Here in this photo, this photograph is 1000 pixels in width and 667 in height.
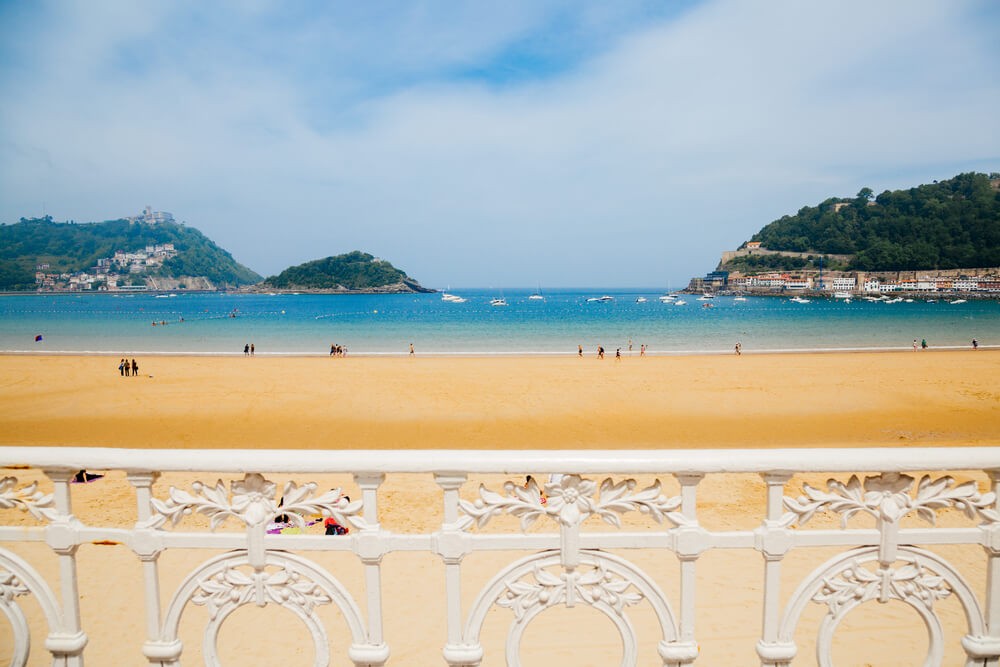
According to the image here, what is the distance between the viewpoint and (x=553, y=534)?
1.72 meters

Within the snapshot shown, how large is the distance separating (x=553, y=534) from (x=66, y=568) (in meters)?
1.71

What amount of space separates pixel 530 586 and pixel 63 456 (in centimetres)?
164

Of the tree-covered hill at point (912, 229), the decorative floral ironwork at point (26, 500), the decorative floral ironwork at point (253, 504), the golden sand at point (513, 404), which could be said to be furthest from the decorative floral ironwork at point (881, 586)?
the tree-covered hill at point (912, 229)

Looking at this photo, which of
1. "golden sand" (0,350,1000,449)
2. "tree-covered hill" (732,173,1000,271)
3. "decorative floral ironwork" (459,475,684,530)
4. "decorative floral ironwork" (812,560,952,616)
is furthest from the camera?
"tree-covered hill" (732,173,1000,271)

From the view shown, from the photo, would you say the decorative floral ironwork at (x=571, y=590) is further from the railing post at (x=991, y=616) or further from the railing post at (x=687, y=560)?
the railing post at (x=991, y=616)

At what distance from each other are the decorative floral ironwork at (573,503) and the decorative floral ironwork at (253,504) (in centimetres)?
41

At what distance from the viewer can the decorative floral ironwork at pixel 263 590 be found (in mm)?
1780

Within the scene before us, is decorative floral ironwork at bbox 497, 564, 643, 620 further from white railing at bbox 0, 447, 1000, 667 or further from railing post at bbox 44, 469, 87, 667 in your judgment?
railing post at bbox 44, 469, 87, 667

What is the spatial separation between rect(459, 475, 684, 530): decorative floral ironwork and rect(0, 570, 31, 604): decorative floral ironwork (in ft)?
5.51

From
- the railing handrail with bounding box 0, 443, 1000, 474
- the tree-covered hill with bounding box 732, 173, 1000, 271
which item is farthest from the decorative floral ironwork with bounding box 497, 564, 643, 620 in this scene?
the tree-covered hill with bounding box 732, 173, 1000, 271

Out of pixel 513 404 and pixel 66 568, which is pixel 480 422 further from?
pixel 66 568

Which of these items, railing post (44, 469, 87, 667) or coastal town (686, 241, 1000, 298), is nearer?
railing post (44, 469, 87, 667)

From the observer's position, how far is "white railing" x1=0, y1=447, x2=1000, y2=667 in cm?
170

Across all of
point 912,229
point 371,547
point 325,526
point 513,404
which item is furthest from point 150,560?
point 912,229
